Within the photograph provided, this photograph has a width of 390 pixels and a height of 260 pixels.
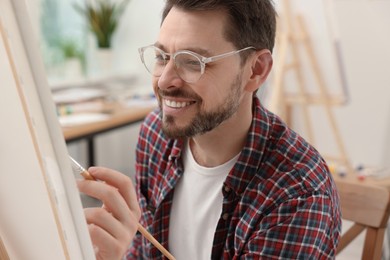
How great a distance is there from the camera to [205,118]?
1.02m

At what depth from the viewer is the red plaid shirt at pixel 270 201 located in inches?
35.9

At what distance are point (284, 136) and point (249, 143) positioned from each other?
8 cm

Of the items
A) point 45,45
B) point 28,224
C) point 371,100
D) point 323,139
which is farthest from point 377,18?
point 28,224

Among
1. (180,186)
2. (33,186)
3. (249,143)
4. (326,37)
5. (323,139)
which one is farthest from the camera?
(323,139)

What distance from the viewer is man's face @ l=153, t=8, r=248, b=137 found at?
989 millimetres

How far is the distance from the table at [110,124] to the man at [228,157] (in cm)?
115

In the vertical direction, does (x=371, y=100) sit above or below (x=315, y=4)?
below

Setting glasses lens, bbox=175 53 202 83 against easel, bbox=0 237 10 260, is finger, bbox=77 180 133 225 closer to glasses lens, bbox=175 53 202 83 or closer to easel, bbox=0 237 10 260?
easel, bbox=0 237 10 260

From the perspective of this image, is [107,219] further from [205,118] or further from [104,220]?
[205,118]

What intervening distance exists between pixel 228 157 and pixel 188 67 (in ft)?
0.79

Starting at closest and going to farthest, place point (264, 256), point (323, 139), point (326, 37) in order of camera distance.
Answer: point (264, 256), point (326, 37), point (323, 139)

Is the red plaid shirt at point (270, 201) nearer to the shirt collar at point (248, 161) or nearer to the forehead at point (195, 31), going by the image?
the shirt collar at point (248, 161)

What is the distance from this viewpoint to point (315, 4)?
320 centimetres

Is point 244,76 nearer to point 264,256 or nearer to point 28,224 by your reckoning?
point 264,256
